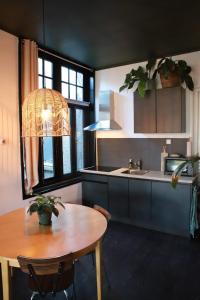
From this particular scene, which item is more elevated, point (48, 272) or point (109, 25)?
point (109, 25)

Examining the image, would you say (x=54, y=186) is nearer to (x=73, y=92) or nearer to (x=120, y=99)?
(x=73, y=92)

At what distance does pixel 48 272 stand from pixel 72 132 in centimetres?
314

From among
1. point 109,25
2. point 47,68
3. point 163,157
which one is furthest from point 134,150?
point 109,25

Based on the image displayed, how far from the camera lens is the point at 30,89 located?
3287 millimetres


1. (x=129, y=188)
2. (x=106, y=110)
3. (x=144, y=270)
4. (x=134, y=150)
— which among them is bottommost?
(x=144, y=270)

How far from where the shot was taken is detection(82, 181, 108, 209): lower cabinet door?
412cm

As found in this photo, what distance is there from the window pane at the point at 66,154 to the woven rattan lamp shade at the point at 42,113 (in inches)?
89.4

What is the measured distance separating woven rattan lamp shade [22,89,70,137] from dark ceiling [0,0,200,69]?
3.71 feet

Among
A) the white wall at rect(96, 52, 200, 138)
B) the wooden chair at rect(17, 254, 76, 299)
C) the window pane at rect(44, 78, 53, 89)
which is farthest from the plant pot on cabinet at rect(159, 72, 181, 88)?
the wooden chair at rect(17, 254, 76, 299)

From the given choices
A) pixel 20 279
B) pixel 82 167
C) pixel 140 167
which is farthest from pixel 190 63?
pixel 20 279

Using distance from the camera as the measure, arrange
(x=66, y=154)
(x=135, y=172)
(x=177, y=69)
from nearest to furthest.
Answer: (x=177, y=69) < (x=135, y=172) < (x=66, y=154)

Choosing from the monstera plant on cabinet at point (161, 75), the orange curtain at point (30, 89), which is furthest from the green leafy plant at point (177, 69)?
the orange curtain at point (30, 89)

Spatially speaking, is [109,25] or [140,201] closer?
[109,25]

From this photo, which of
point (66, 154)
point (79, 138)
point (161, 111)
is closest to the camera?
point (161, 111)
